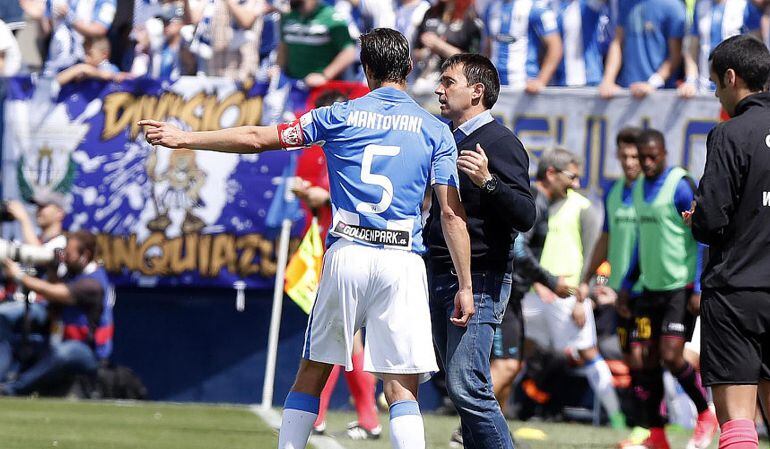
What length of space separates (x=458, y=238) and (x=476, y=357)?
626 mm

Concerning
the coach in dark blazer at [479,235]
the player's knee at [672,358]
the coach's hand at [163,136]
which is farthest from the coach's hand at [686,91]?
the coach's hand at [163,136]

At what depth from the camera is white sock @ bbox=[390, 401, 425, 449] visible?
6.79 metres

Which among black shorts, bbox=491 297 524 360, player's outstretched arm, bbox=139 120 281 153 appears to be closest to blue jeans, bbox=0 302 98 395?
black shorts, bbox=491 297 524 360

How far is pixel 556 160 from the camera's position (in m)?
11.4

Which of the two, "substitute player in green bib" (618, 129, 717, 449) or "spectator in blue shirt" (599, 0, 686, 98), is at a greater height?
"spectator in blue shirt" (599, 0, 686, 98)

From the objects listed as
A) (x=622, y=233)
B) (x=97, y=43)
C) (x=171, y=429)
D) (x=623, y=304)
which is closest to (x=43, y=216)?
(x=97, y=43)

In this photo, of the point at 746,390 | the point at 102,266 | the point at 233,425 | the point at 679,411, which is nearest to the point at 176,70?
the point at 102,266

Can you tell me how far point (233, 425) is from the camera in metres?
11.0

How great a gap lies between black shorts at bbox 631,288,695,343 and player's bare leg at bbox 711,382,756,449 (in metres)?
3.46

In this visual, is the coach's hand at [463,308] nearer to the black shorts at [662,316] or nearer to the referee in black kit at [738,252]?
the referee in black kit at [738,252]

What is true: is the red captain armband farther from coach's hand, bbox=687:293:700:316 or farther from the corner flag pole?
the corner flag pole

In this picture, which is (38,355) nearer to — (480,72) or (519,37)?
(519,37)

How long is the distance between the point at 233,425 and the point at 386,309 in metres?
4.55

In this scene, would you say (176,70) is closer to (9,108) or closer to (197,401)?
(9,108)
